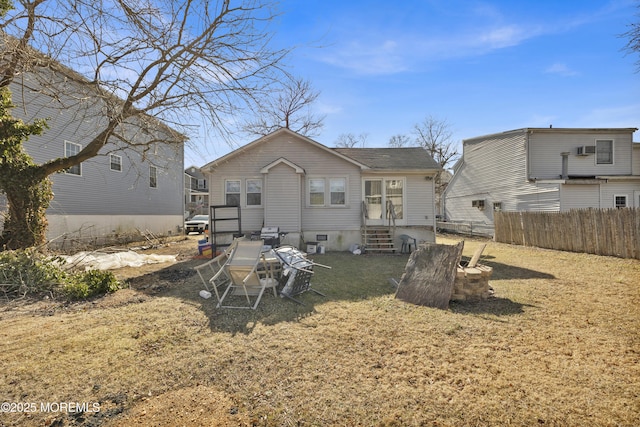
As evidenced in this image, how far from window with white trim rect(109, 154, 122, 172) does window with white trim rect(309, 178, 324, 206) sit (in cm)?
1089

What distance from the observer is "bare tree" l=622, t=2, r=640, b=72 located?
7.78 m

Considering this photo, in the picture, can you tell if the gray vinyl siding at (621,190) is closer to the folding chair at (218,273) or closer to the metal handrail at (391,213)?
the metal handrail at (391,213)

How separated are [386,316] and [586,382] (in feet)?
8.12

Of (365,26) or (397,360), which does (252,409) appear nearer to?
(397,360)

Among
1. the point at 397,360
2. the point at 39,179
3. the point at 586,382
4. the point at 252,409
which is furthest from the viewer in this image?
the point at 39,179

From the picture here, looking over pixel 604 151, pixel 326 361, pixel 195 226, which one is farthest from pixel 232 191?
pixel 604 151

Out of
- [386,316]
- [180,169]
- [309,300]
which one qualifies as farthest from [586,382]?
[180,169]

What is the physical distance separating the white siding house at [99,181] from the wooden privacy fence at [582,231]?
14031mm

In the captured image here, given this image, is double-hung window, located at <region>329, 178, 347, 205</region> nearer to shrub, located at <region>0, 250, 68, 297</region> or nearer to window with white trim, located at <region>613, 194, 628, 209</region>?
shrub, located at <region>0, 250, 68, 297</region>

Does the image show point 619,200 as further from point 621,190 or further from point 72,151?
point 72,151

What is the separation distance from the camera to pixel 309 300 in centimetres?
577

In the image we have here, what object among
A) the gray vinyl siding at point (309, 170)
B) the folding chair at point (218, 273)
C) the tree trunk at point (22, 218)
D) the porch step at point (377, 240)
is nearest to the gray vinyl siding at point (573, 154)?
the porch step at point (377, 240)

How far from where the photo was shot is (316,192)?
1259 centimetres

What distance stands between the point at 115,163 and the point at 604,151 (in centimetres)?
2729
